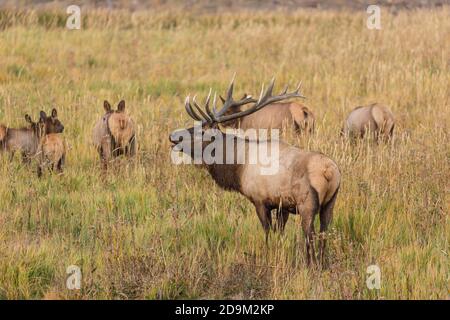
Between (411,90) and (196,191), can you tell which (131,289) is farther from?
(411,90)

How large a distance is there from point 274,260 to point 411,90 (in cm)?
732

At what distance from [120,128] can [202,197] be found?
176 centimetres

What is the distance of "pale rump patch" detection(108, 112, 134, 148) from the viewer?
8.95 m

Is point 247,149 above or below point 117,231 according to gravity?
above

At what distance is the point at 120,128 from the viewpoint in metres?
8.97

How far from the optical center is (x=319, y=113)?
453 inches

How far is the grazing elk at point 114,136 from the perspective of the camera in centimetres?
895
